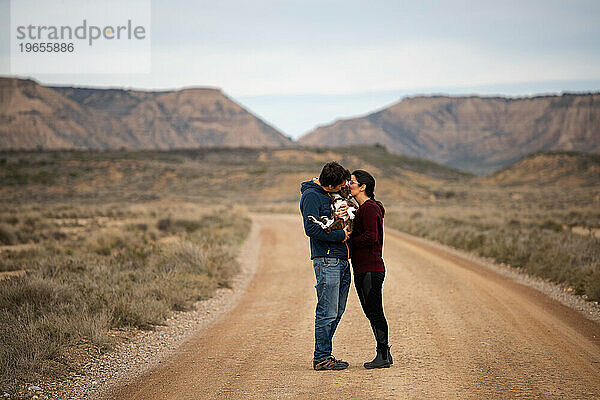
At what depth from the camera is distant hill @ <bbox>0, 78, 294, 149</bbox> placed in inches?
4734

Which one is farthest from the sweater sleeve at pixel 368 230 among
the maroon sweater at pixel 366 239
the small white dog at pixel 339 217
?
the small white dog at pixel 339 217

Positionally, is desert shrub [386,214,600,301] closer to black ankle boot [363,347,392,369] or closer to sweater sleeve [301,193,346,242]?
black ankle boot [363,347,392,369]

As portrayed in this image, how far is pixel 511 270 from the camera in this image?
48.4ft

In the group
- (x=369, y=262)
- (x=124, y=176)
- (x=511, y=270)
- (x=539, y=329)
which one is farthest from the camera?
(x=124, y=176)

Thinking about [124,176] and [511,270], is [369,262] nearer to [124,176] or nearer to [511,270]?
[511,270]

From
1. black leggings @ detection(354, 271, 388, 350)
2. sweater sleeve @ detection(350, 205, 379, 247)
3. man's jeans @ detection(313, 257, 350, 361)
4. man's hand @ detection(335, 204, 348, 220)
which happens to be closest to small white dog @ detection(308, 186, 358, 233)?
man's hand @ detection(335, 204, 348, 220)

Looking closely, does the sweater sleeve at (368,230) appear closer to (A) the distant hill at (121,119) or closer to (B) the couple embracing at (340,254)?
(B) the couple embracing at (340,254)

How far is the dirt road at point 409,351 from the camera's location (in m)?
5.54

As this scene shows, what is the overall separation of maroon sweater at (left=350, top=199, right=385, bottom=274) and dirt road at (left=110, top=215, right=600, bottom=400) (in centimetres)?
117

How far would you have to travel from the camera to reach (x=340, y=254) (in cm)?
595

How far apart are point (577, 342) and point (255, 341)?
14.2 feet

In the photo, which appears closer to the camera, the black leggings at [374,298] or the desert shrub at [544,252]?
the black leggings at [374,298]

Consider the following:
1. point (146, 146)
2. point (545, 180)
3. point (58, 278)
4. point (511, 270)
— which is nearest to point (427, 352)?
point (58, 278)

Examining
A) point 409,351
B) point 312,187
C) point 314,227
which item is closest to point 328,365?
point 409,351
